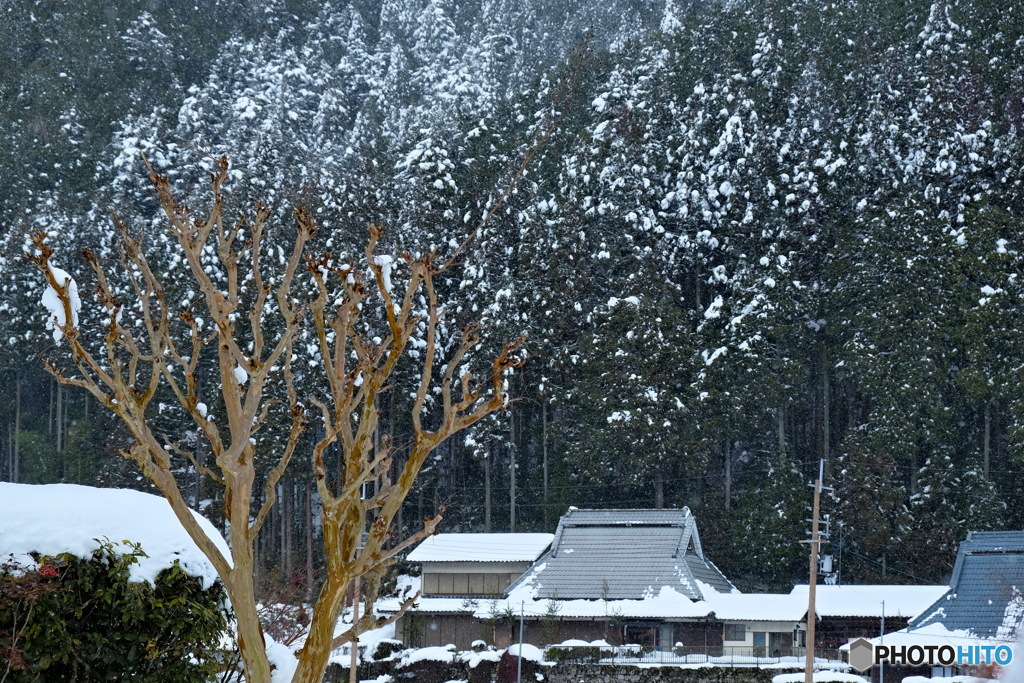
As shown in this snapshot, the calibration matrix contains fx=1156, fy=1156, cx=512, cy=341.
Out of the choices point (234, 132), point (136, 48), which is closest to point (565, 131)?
point (234, 132)

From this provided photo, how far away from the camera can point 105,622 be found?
19.5ft

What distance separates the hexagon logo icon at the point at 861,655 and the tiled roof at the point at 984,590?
123 centimetres

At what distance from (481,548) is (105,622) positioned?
83.2 ft

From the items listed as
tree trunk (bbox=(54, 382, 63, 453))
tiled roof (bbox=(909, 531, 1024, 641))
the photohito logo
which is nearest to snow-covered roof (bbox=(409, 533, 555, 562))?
the photohito logo

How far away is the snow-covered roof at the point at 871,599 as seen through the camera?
26.3 metres

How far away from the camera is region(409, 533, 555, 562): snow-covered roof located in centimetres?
3027

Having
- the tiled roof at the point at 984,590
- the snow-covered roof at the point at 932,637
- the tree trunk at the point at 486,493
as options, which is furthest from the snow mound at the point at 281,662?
the tree trunk at the point at 486,493

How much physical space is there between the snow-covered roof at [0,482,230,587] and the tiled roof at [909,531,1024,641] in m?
19.6

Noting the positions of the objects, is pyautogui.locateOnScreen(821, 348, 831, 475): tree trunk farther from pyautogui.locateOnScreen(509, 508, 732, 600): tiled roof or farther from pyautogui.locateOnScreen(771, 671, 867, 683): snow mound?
pyautogui.locateOnScreen(771, 671, 867, 683): snow mound

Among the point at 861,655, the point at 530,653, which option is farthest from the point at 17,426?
the point at 861,655

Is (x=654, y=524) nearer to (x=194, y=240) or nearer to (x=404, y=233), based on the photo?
(x=404, y=233)

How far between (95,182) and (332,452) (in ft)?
58.6

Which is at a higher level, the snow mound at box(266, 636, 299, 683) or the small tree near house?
the small tree near house

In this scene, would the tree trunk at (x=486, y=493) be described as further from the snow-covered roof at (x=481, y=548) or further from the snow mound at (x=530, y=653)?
the snow mound at (x=530, y=653)
